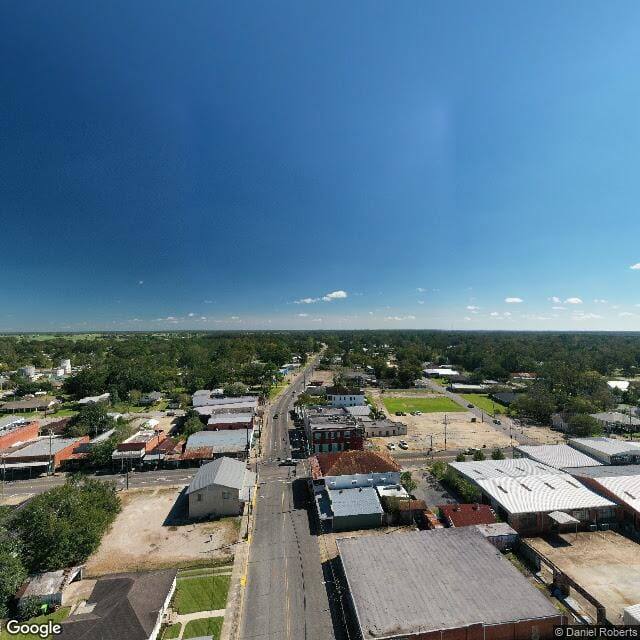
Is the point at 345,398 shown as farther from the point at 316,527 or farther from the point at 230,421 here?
the point at 316,527

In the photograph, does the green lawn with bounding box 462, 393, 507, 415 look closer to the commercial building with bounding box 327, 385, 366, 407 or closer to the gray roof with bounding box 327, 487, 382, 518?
the commercial building with bounding box 327, 385, 366, 407

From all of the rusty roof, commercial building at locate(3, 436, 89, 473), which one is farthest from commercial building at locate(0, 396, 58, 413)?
the rusty roof

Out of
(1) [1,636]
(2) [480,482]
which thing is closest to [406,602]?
(2) [480,482]

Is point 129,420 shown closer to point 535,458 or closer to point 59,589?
point 59,589

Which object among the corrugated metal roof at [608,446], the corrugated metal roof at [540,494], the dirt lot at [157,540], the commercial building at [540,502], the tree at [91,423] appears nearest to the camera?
the dirt lot at [157,540]

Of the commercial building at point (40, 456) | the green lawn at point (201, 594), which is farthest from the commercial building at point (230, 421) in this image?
the green lawn at point (201, 594)

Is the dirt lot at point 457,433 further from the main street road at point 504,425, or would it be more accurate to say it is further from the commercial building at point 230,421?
the commercial building at point 230,421
